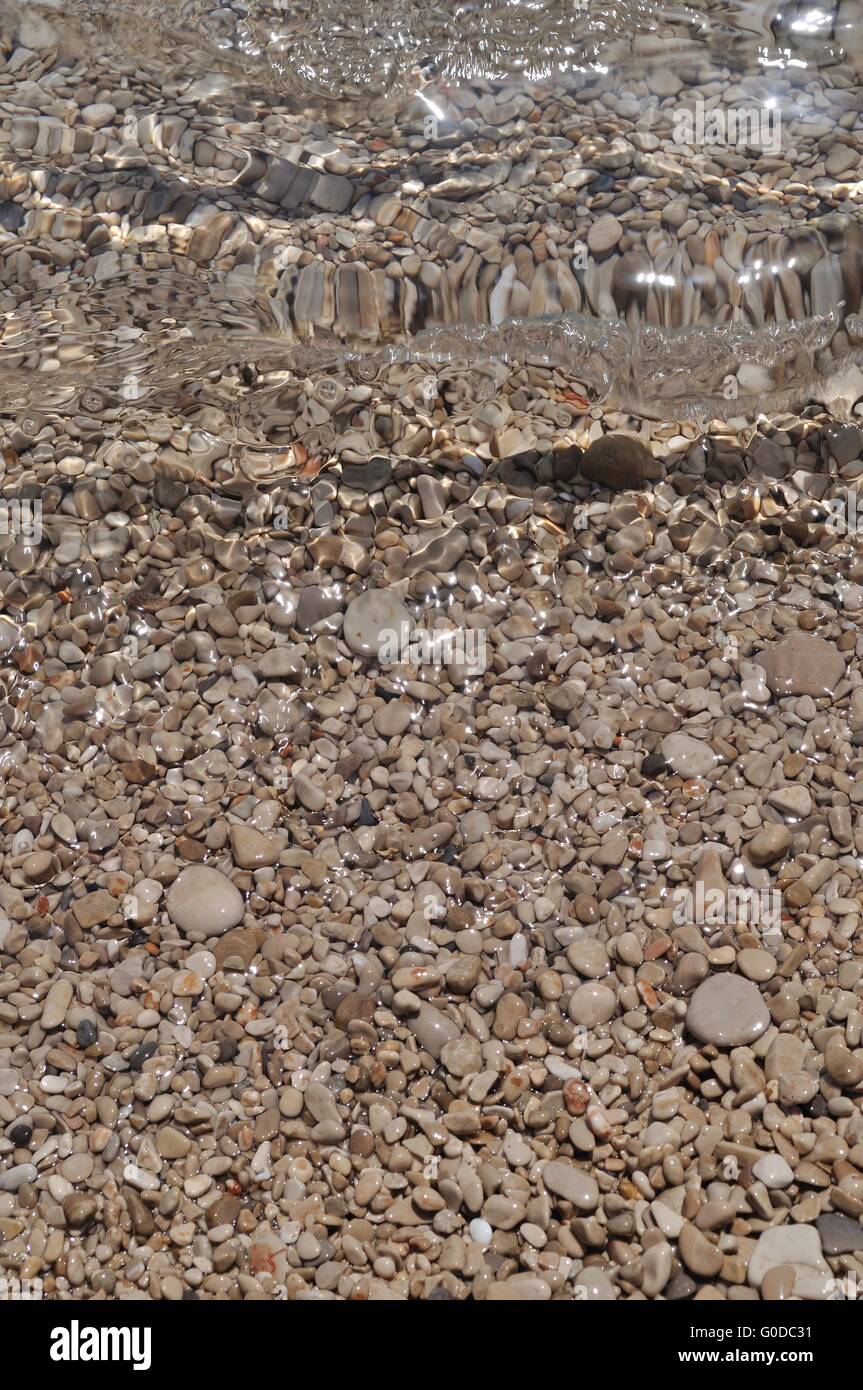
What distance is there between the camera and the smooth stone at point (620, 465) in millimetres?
3230

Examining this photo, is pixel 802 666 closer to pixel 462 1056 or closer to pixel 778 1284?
pixel 462 1056

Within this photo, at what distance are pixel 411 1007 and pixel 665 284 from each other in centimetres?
233

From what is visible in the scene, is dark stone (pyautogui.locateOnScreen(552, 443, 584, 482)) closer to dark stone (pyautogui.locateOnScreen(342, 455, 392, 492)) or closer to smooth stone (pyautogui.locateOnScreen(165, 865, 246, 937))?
dark stone (pyautogui.locateOnScreen(342, 455, 392, 492))

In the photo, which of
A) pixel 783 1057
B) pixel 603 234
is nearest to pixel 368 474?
pixel 603 234

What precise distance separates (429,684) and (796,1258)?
1478 mm

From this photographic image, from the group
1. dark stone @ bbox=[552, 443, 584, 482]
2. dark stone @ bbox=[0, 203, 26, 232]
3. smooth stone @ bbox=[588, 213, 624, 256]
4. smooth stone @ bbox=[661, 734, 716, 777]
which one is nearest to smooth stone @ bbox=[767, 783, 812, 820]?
smooth stone @ bbox=[661, 734, 716, 777]

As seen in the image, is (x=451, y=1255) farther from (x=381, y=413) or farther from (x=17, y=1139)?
(x=381, y=413)

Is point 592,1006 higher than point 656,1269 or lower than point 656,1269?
higher

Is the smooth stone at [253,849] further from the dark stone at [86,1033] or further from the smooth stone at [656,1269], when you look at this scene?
the smooth stone at [656,1269]

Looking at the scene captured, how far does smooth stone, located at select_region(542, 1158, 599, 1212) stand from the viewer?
2.13 m

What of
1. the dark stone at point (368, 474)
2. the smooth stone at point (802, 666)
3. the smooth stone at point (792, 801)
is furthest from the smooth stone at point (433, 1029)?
the dark stone at point (368, 474)

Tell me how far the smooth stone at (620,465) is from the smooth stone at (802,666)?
0.65 metres

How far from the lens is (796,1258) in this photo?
2049mm

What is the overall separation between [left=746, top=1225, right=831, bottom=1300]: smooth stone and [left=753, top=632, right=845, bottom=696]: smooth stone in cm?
123
